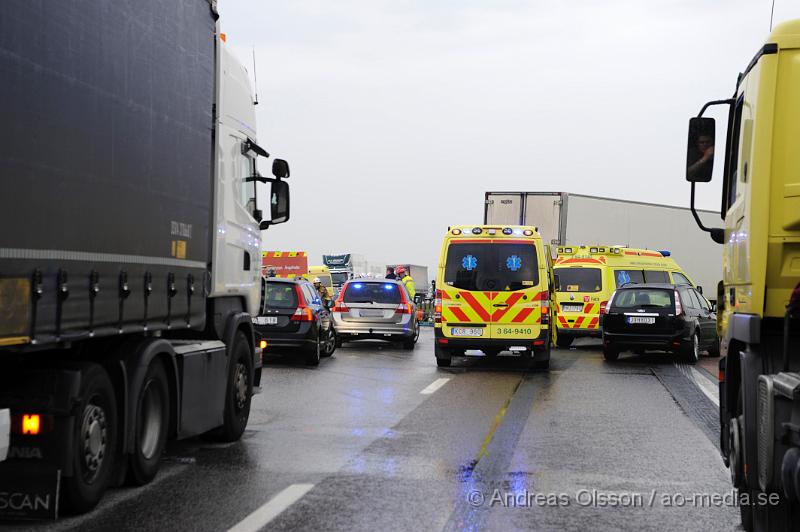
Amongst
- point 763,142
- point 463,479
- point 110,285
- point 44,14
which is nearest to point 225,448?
point 463,479

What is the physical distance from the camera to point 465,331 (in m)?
17.6

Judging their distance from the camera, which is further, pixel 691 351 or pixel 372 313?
pixel 372 313

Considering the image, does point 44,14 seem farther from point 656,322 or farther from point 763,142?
point 656,322

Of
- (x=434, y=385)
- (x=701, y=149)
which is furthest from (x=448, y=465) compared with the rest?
(x=434, y=385)

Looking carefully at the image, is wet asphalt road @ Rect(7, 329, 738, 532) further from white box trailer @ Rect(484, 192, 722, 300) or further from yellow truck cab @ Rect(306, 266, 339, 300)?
yellow truck cab @ Rect(306, 266, 339, 300)

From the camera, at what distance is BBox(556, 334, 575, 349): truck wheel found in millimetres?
24438

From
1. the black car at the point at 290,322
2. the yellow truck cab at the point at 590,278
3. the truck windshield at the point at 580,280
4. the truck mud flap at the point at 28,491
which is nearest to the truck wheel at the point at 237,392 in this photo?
the truck mud flap at the point at 28,491

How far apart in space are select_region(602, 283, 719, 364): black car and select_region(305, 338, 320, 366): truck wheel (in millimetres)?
5762

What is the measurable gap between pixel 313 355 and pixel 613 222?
47.3 ft

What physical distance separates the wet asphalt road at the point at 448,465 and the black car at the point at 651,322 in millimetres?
5473

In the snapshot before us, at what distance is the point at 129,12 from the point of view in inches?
249

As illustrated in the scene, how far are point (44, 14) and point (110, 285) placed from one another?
5.65 ft

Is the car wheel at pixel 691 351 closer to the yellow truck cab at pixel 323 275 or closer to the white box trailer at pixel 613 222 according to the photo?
the white box trailer at pixel 613 222

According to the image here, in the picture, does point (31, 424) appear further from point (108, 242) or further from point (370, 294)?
point (370, 294)
